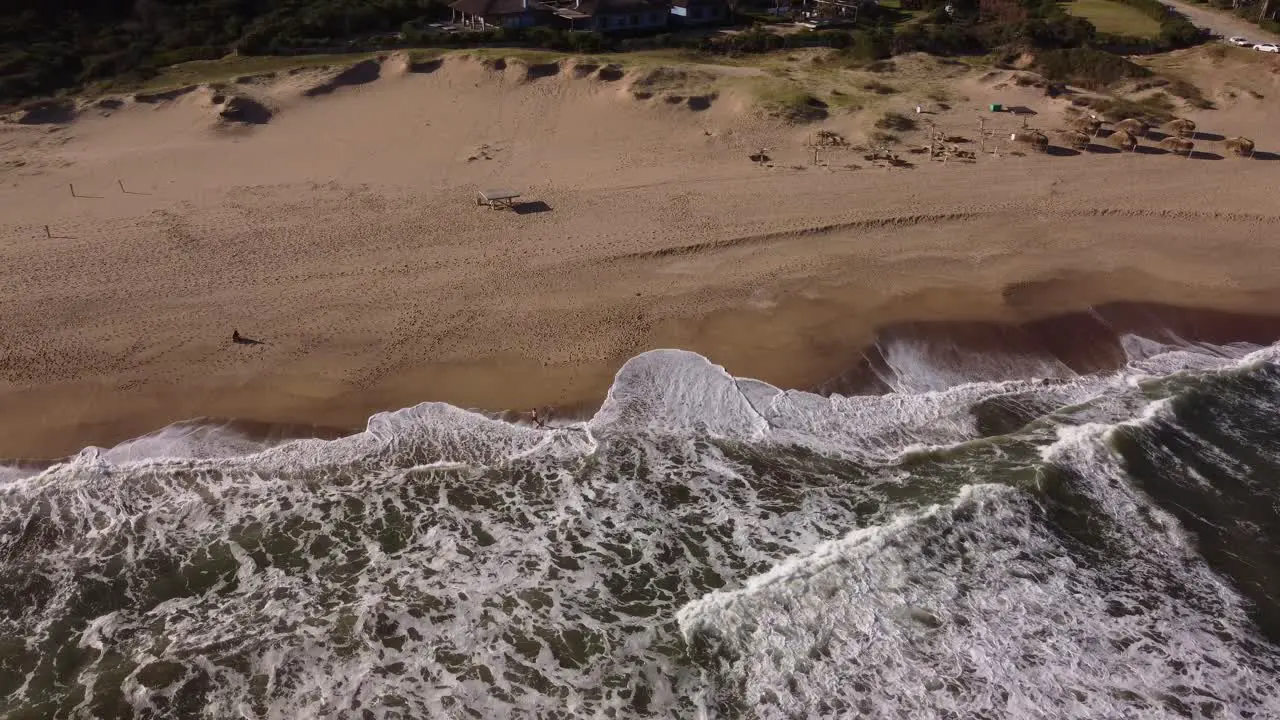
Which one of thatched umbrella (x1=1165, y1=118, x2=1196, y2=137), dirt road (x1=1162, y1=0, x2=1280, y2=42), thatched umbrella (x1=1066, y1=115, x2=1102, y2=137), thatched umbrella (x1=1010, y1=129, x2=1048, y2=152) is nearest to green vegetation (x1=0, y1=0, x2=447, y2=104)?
thatched umbrella (x1=1010, y1=129, x2=1048, y2=152)

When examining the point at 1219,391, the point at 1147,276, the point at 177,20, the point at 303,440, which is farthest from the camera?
the point at 177,20

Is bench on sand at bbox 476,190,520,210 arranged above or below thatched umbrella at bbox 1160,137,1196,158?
below

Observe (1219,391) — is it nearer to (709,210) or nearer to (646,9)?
(709,210)

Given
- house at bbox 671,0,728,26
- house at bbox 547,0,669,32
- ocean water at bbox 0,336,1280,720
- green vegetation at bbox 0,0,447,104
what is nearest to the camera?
ocean water at bbox 0,336,1280,720

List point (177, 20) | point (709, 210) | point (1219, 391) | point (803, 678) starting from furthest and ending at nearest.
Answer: point (177, 20)
point (709, 210)
point (1219, 391)
point (803, 678)

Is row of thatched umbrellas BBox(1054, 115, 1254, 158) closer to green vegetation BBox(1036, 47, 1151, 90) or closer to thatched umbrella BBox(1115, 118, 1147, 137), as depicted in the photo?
thatched umbrella BBox(1115, 118, 1147, 137)

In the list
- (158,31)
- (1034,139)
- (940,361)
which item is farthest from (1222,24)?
(158,31)

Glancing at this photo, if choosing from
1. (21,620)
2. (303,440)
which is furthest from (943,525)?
(21,620)

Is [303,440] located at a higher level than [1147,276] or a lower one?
lower
